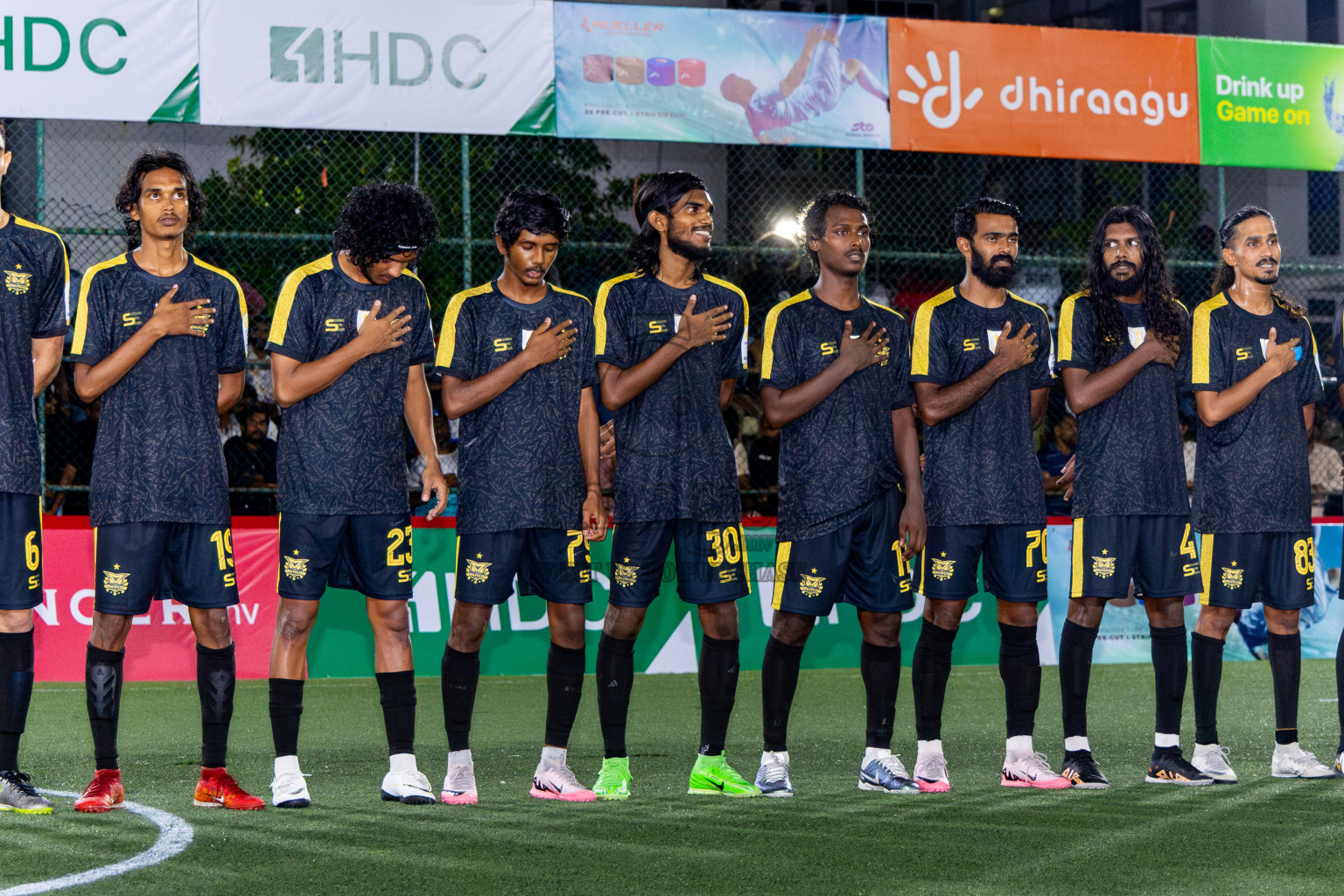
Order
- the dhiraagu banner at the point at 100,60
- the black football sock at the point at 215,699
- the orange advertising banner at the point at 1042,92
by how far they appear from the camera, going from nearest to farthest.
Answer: the black football sock at the point at 215,699, the dhiraagu banner at the point at 100,60, the orange advertising banner at the point at 1042,92

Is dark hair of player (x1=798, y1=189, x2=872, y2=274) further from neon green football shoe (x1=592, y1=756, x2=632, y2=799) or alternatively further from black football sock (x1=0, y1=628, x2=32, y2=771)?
black football sock (x1=0, y1=628, x2=32, y2=771)

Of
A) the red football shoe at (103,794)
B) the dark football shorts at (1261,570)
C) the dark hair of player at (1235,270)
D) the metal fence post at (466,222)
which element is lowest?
the red football shoe at (103,794)

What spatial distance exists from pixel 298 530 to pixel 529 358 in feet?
3.31

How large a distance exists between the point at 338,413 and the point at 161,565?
792 millimetres

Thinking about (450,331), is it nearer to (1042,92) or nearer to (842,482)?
(842,482)

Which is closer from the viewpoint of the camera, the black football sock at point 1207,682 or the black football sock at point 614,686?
the black football sock at point 614,686

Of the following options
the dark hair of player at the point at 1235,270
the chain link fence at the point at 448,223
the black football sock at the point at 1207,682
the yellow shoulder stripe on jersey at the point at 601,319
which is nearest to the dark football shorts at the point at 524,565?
the yellow shoulder stripe on jersey at the point at 601,319

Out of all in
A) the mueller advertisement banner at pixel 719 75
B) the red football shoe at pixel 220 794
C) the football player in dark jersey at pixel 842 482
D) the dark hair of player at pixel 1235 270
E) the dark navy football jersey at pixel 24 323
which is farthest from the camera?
the mueller advertisement banner at pixel 719 75

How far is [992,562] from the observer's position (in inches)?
223

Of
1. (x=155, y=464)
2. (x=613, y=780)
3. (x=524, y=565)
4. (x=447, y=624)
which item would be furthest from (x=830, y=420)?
(x=447, y=624)

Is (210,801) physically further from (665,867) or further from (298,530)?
(665,867)

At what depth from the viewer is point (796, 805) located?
512 centimetres

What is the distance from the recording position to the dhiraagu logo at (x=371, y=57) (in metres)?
10.3

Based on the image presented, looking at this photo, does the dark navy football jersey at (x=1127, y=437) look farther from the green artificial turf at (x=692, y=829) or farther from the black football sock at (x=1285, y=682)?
the green artificial turf at (x=692, y=829)
